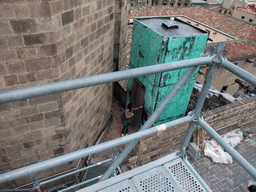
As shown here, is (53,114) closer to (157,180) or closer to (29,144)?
(29,144)

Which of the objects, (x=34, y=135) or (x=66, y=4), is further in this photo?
(x=34, y=135)

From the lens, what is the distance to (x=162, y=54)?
250 inches

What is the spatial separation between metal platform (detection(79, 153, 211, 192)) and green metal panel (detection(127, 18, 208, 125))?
14.1ft

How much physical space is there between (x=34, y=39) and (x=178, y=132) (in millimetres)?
6141

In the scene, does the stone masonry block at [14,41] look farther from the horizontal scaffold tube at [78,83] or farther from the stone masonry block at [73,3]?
the horizontal scaffold tube at [78,83]

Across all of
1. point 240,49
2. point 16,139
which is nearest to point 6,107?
point 16,139

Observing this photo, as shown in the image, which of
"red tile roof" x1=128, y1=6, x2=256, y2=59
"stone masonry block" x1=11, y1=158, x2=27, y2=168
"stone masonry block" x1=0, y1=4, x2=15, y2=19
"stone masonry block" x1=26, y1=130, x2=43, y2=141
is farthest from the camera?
"red tile roof" x1=128, y1=6, x2=256, y2=59

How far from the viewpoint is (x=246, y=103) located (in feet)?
28.9

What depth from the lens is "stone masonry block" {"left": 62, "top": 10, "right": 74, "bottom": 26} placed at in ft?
13.0

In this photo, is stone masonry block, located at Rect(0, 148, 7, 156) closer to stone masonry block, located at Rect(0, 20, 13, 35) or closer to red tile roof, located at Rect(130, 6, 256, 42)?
stone masonry block, located at Rect(0, 20, 13, 35)

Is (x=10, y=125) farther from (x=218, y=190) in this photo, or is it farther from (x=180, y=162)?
(x=218, y=190)

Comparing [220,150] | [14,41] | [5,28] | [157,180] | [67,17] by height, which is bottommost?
[220,150]

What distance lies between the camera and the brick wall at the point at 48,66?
355 centimetres

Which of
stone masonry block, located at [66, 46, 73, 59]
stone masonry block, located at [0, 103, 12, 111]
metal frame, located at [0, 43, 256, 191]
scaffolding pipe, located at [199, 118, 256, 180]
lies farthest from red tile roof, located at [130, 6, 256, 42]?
scaffolding pipe, located at [199, 118, 256, 180]
